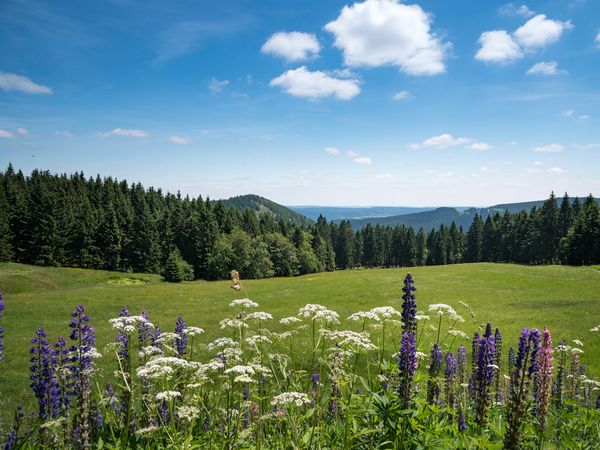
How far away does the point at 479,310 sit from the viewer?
33719 mm

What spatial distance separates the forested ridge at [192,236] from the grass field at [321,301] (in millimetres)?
16363

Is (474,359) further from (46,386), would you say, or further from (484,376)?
(46,386)

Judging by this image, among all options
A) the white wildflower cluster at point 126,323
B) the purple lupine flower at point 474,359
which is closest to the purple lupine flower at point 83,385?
the white wildflower cluster at point 126,323

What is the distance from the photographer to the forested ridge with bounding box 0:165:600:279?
79812 mm

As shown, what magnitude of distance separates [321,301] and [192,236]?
63.1 m

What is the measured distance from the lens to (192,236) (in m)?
96.1

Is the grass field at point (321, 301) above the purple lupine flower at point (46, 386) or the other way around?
the other way around

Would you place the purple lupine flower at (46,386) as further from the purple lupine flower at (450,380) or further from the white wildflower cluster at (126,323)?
the purple lupine flower at (450,380)

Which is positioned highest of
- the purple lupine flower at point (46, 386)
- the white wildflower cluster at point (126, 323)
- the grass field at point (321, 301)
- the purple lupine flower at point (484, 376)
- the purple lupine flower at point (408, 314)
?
the purple lupine flower at point (408, 314)

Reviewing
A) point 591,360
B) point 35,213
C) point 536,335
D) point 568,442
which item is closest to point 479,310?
point 591,360

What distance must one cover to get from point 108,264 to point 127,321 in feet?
315

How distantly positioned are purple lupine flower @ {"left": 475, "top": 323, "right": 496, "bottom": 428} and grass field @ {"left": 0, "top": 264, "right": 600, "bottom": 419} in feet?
38.5

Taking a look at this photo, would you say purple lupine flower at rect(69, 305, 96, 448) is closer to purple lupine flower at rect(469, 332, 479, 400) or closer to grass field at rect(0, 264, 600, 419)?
purple lupine flower at rect(469, 332, 479, 400)

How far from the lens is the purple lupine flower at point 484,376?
13.1 ft
